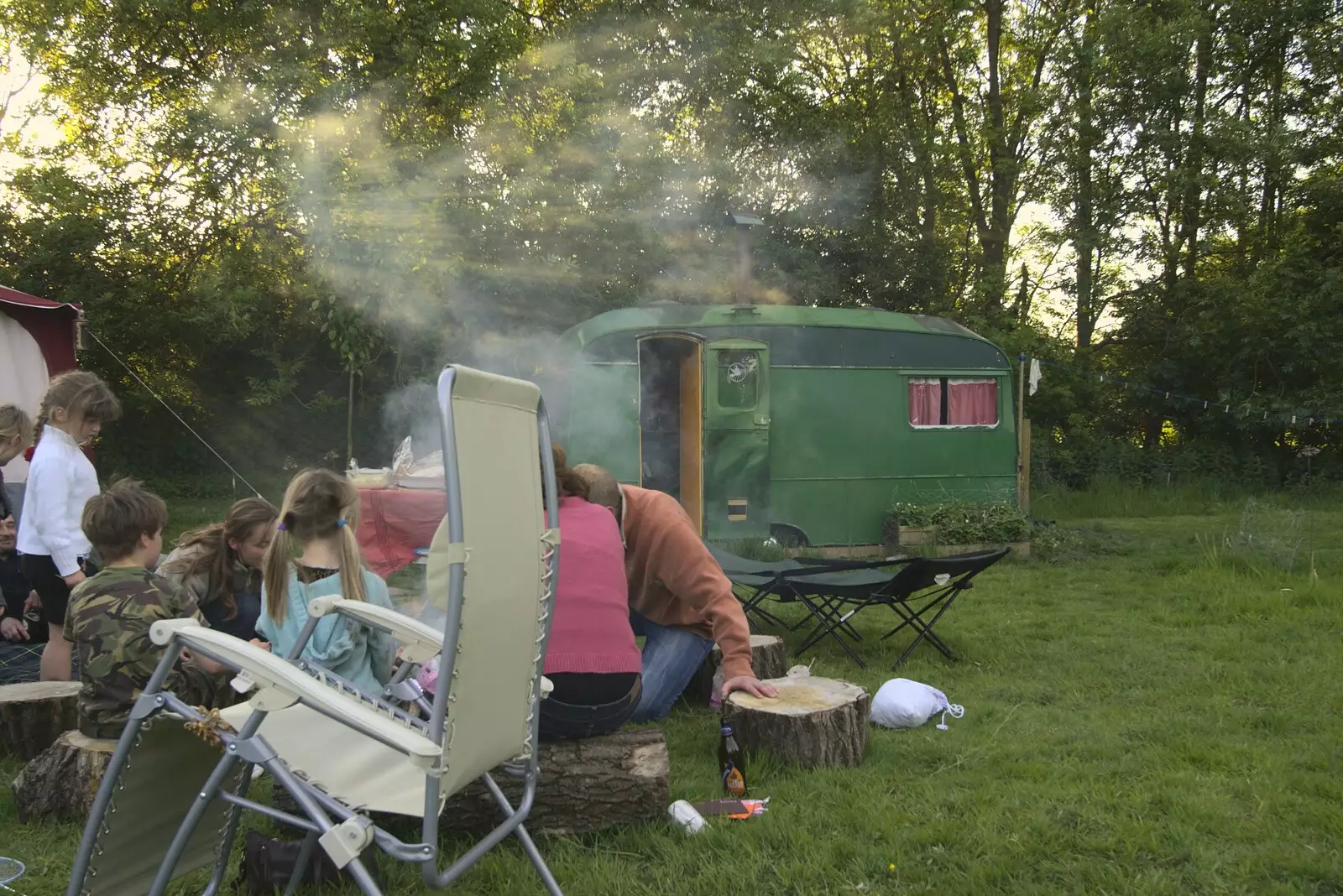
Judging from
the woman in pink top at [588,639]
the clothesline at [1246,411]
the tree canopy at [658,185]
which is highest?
the tree canopy at [658,185]

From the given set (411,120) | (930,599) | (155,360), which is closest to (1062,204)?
(411,120)

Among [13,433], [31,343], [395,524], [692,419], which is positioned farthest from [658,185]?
[13,433]

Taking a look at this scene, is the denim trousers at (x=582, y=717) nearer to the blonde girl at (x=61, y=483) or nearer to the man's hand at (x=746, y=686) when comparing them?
the man's hand at (x=746, y=686)

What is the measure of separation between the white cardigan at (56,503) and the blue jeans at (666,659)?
2174mm

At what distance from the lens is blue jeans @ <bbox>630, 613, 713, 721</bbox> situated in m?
3.94

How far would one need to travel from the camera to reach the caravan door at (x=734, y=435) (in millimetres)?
9031

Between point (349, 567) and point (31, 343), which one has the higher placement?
point (31, 343)

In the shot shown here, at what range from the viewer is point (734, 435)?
9078 millimetres

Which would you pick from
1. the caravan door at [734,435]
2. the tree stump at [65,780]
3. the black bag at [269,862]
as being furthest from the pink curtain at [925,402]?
the black bag at [269,862]

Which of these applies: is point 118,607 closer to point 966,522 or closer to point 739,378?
point 739,378

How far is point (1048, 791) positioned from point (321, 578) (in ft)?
7.75

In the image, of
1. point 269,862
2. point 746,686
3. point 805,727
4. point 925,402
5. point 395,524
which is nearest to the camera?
point 269,862

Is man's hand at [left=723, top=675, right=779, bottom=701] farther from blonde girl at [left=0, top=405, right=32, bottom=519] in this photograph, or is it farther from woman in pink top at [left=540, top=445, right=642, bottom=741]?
blonde girl at [left=0, top=405, right=32, bottom=519]

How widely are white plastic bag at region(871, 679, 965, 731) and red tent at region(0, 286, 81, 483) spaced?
7153 millimetres
